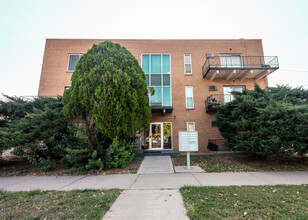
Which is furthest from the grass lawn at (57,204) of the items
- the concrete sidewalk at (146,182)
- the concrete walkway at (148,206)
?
the concrete sidewalk at (146,182)

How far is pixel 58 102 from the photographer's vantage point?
6.96 metres

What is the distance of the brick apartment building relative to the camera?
35.4 feet

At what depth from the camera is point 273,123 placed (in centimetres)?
550

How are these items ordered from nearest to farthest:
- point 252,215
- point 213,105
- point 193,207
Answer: point 252,215 → point 193,207 → point 213,105

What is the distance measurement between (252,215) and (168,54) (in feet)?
39.8

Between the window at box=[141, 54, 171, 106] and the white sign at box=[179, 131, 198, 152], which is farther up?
the window at box=[141, 54, 171, 106]

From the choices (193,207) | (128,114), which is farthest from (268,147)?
(128,114)

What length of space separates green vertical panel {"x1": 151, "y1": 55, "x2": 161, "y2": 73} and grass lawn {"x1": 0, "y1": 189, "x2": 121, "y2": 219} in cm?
1017

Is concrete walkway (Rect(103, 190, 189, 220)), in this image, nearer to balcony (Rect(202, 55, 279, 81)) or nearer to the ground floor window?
the ground floor window

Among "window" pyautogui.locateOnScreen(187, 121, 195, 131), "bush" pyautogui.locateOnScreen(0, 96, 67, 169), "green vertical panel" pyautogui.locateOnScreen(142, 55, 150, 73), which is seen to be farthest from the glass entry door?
"bush" pyautogui.locateOnScreen(0, 96, 67, 169)

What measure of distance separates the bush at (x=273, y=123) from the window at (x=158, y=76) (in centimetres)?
548

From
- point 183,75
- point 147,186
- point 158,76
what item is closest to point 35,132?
point 147,186

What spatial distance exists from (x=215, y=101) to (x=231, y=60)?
4.79 m

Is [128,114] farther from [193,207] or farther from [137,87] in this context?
[193,207]
